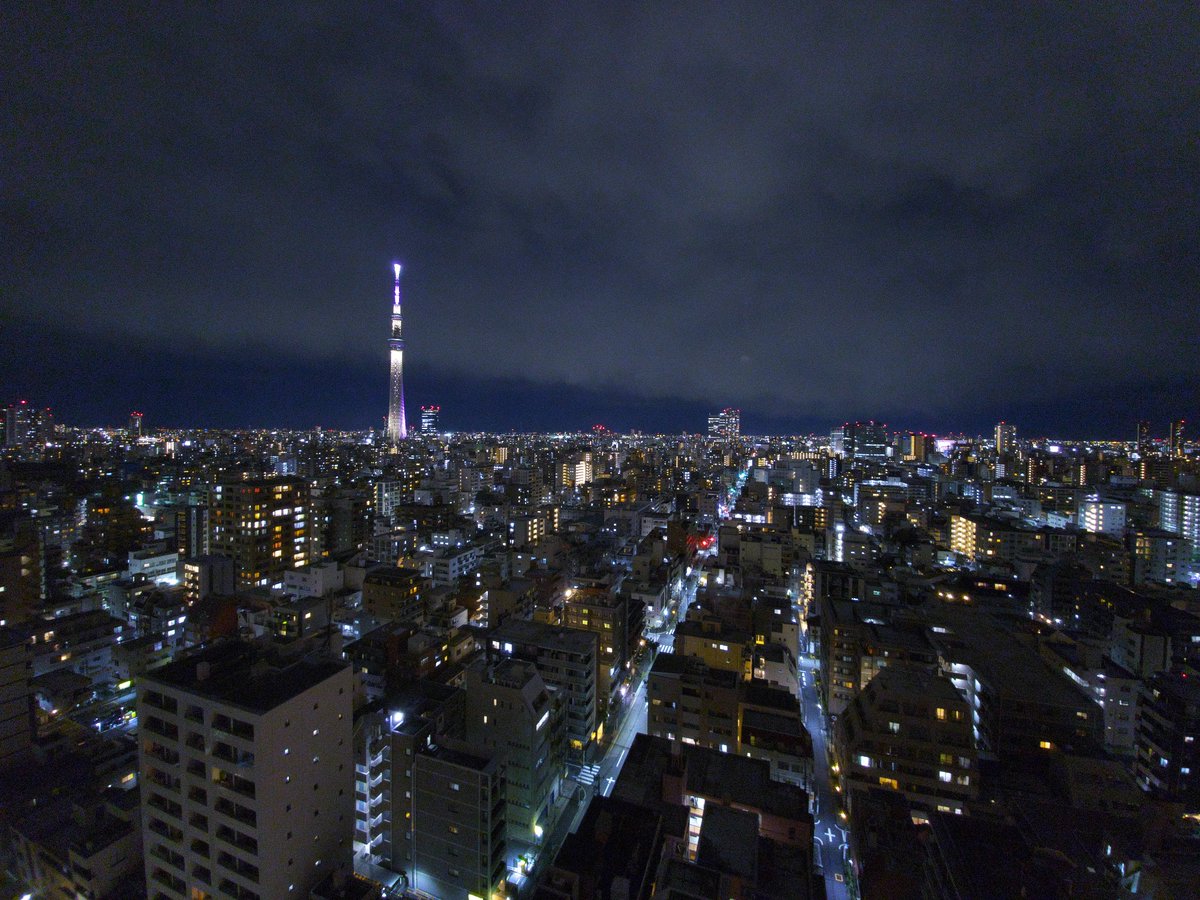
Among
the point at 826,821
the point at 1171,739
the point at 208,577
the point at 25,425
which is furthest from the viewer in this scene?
the point at 25,425

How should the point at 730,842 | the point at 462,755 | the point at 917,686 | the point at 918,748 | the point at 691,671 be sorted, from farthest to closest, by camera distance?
the point at 691,671 → the point at 917,686 → the point at 918,748 → the point at 462,755 → the point at 730,842

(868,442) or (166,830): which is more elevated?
(868,442)

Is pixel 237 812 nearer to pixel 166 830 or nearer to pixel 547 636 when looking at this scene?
pixel 166 830

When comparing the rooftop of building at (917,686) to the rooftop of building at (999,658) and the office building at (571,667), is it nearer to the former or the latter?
the rooftop of building at (999,658)

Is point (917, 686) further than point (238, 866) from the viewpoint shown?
Yes

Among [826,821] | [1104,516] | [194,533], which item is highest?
[1104,516]

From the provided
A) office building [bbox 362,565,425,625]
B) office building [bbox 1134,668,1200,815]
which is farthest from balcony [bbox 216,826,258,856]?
office building [bbox 1134,668,1200,815]

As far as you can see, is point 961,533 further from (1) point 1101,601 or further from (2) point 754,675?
(2) point 754,675

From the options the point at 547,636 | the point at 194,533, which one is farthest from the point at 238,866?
the point at 194,533
